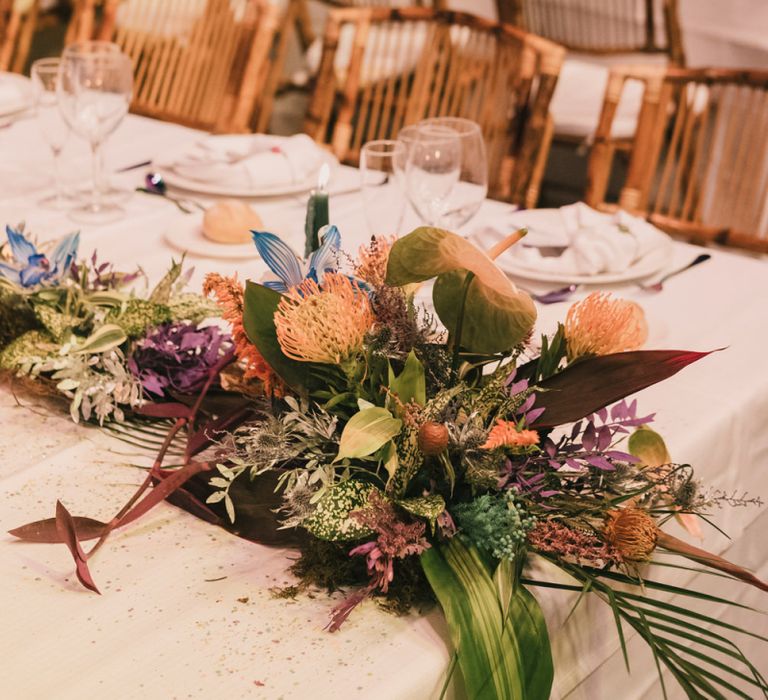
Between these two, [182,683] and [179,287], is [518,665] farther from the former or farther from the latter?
[179,287]

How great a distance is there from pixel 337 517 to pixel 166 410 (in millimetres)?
282

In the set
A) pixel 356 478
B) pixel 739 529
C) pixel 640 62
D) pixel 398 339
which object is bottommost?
pixel 739 529

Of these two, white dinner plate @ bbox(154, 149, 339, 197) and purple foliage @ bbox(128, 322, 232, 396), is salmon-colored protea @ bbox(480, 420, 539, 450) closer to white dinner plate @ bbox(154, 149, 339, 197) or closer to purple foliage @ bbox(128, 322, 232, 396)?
purple foliage @ bbox(128, 322, 232, 396)

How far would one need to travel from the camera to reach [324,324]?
30.1 inches

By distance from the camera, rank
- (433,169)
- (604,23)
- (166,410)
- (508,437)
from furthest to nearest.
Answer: (604,23) < (433,169) < (166,410) < (508,437)

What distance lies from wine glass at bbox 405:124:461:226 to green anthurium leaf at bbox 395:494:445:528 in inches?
24.1

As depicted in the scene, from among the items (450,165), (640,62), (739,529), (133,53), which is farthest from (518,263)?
(640,62)

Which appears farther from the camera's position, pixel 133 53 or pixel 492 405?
pixel 133 53

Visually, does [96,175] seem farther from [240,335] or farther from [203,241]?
Answer: [240,335]

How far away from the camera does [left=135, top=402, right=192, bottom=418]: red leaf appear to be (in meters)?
0.97

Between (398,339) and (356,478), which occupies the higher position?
(398,339)

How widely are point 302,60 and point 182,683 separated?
4402 millimetres

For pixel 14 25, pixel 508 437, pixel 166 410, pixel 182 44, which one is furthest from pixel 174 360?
pixel 14 25

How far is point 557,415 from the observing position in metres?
0.80
